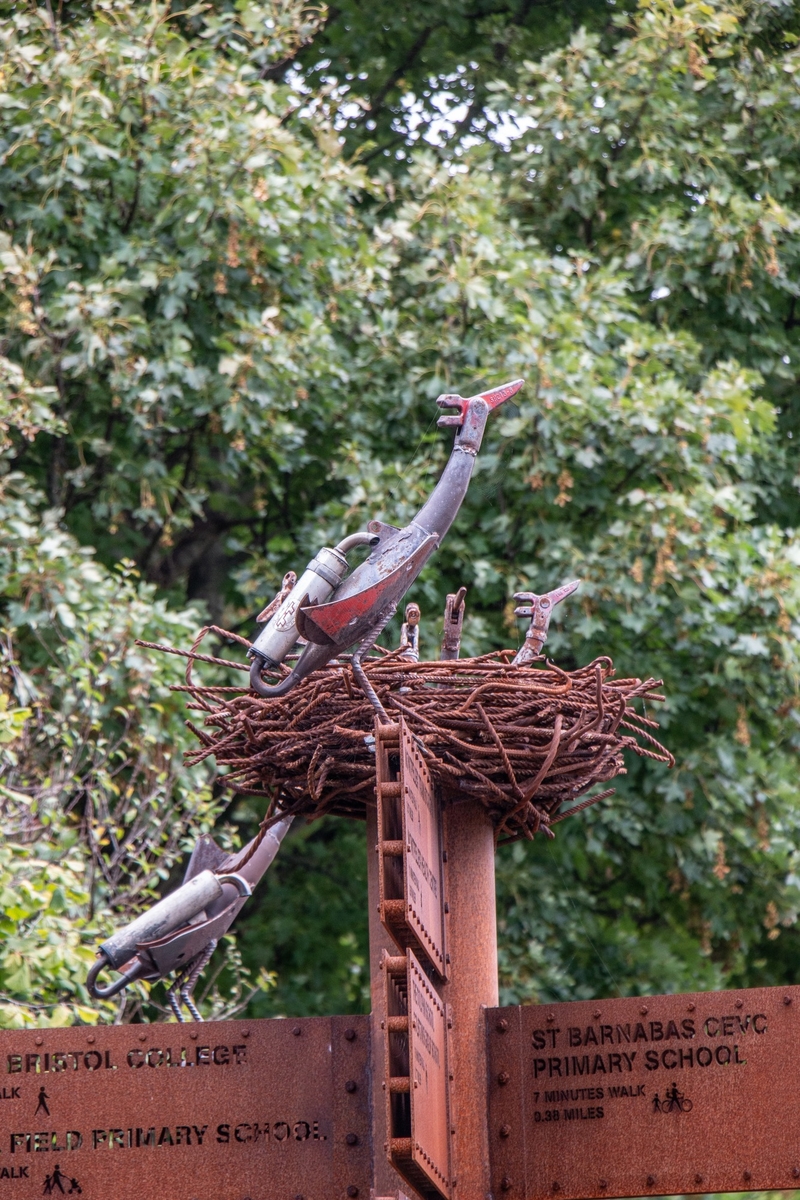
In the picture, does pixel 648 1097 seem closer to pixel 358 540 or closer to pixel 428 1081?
pixel 428 1081

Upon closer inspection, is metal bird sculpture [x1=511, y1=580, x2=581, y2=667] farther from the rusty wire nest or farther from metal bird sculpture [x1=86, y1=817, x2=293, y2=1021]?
metal bird sculpture [x1=86, y1=817, x2=293, y2=1021]

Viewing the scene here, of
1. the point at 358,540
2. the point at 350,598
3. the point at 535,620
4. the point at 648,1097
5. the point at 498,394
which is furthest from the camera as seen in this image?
the point at 535,620

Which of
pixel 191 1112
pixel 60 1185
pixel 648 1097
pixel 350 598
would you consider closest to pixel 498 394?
pixel 350 598

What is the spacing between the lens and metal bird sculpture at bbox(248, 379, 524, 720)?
11.8 ft

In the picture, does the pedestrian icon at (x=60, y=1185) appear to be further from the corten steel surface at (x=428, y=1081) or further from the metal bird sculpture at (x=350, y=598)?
the metal bird sculpture at (x=350, y=598)

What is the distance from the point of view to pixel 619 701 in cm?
398

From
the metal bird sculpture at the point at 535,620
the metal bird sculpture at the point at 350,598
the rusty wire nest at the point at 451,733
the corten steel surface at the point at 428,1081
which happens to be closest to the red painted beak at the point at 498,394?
the metal bird sculpture at the point at 350,598

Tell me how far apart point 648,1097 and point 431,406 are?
552cm

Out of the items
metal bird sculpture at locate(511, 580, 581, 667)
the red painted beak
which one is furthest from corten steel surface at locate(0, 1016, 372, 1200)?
the red painted beak

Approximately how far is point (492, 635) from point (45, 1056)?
15.4 feet

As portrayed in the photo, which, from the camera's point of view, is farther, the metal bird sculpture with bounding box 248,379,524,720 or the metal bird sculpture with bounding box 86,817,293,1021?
the metal bird sculpture with bounding box 86,817,293,1021

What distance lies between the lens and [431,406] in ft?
29.1

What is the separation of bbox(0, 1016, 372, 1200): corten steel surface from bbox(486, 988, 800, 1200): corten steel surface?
0.33 meters

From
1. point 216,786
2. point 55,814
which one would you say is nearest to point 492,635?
point 216,786
